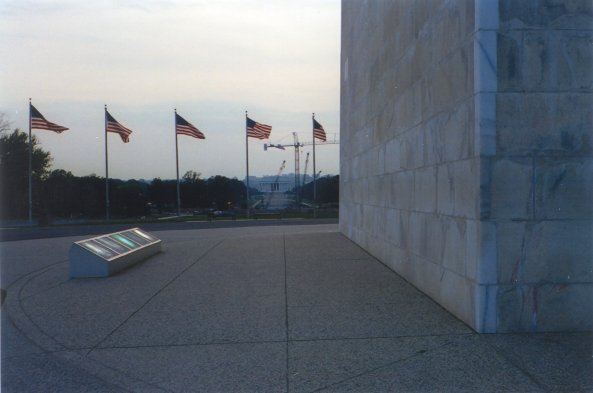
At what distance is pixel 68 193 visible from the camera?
6153 cm

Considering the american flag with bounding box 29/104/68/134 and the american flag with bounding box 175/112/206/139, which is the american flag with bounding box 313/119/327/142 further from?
the american flag with bounding box 29/104/68/134

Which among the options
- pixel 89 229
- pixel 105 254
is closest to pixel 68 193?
pixel 89 229

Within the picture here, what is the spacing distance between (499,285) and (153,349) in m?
3.71

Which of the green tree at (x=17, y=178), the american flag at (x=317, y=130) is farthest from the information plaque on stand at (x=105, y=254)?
the green tree at (x=17, y=178)

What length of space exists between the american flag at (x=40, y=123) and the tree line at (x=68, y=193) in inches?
350

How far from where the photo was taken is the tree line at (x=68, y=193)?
53.4 m

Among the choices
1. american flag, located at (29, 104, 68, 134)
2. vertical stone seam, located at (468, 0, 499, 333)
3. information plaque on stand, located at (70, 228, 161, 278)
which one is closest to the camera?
vertical stone seam, located at (468, 0, 499, 333)

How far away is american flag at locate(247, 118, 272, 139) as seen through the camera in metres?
39.1

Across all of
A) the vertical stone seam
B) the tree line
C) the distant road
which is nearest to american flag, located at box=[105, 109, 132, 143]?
the distant road

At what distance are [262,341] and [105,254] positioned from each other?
6.57 metres

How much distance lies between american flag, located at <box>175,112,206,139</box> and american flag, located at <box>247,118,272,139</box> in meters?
3.11

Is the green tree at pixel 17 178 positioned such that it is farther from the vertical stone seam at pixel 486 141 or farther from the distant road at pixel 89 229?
the vertical stone seam at pixel 486 141

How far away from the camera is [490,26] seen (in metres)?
6.56

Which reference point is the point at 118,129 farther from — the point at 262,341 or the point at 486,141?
the point at 486,141
